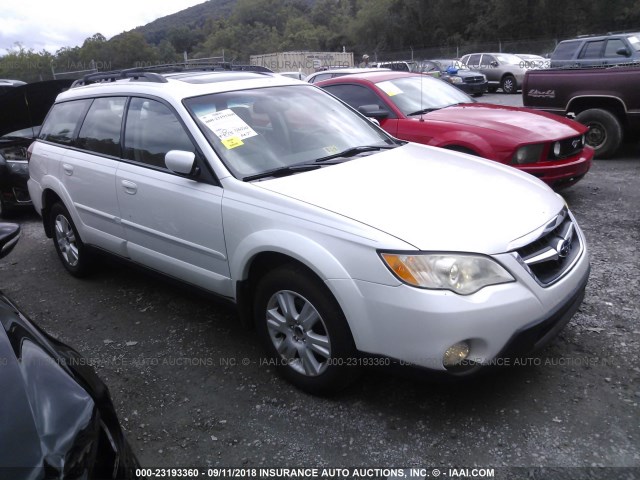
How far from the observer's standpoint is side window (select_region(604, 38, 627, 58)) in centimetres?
1094

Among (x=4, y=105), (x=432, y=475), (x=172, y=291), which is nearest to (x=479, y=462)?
(x=432, y=475)

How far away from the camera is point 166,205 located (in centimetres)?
346

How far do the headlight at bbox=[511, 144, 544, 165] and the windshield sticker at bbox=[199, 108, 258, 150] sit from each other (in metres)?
3.01

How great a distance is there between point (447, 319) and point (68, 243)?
383 cm

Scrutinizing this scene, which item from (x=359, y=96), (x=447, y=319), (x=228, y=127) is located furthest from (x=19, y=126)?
(x=447, y=319)

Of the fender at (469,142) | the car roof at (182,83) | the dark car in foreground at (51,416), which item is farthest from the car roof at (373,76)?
the dark car in foreground at (51,416)

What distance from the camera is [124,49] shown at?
33.9m

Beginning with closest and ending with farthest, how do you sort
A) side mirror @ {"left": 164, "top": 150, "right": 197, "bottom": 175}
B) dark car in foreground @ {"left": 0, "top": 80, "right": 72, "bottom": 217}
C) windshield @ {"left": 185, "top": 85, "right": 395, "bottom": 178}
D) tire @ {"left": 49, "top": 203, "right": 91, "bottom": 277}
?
side mirror @ {"left": 164, "top": 150, "right": 197, "bottom": 175} → windshield @ {"left": 185, "top": 85, "right": 395, "bottom": 178} → tire @ {"left": 49, "top": 203, "right": 91, "bottom": 277} → dark car in foreground @ {"left": 0, "top": 80, "right": 72, "bottom": 217}

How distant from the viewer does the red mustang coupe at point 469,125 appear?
17.6 ft

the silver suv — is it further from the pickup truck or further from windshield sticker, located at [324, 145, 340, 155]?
windshield sticker, located at [324, 145, 340, 155]

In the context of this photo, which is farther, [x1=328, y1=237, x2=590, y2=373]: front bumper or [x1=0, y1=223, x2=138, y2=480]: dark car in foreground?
[x1=328, y1=237, x2=590, y2=373]: front bumper

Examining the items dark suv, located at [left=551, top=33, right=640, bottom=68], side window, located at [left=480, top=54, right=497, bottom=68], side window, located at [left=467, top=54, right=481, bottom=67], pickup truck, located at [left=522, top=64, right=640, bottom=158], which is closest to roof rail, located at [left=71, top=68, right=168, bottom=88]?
pickup truck, located at [left=522, top=64, right=640, bottom=158]

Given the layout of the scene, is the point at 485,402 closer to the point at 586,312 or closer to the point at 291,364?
the point at 291,364

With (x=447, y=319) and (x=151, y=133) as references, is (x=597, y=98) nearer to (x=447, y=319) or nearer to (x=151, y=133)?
(x=151, y=133)
